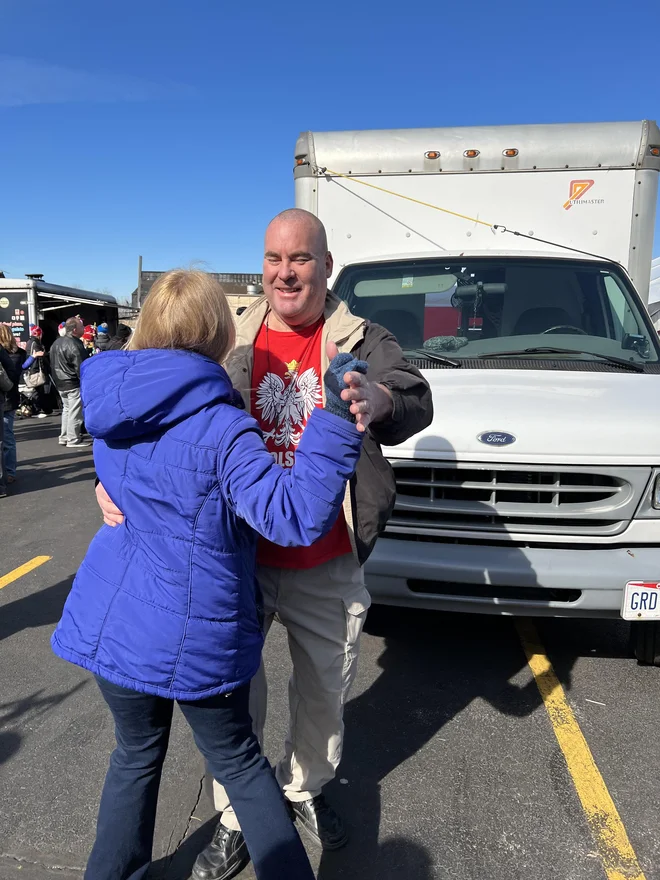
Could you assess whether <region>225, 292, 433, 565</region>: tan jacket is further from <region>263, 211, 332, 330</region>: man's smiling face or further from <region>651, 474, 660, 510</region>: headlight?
<region>651, 474, 660, 510</region>: headlight

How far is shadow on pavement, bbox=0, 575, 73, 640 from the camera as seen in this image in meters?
4.33

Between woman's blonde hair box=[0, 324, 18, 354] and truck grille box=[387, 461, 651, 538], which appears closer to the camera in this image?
truck grille box=[387, 461, 651, 538]

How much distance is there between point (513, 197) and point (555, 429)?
2535 millimetres

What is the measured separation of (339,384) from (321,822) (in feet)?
5.62

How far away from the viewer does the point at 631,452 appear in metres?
3.04

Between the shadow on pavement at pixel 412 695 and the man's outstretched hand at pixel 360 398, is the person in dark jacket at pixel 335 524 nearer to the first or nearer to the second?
the shadow on pavement at pixel 412 695

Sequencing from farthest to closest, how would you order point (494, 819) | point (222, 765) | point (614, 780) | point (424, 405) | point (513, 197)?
1. point (513, 197)
2. point (614, 780)
3. point (494, 819)
4. point (424, 405)
5. point (222, 765)

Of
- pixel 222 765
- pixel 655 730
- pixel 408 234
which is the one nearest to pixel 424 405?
pixel 222 765

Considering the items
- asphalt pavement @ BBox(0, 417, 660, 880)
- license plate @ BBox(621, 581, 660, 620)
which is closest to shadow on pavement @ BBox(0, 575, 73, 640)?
asphalt pavement @ BBox(0, 417, 660, 880)

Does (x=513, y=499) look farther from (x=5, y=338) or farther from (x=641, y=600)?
(x=5, y=338)

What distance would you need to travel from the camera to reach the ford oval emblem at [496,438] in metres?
3.09

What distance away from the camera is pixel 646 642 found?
3.57 metres

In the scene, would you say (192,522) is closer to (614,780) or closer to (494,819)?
(494,819)

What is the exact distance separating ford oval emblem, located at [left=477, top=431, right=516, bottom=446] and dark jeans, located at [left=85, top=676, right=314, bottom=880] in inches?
66.9
